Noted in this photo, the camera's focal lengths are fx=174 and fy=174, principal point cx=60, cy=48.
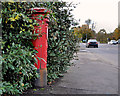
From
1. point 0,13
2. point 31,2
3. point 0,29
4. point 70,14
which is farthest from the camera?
point 70,14

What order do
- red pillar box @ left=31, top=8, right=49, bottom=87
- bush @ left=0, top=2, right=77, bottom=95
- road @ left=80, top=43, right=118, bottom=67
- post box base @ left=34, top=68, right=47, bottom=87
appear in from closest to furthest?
bush @ left=0, top=2, right=77, bottom=95
red pillar box @ left=31, top=8, right=49, bottom=87
post box base @ left=34, top=68, right=47, bottom=87
road @ left=80, top=43, right=118, bottom=67

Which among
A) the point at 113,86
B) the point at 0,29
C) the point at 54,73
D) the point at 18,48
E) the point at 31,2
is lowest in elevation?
Result: the point at 113,86

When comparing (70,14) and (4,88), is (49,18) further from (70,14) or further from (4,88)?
(4,88)

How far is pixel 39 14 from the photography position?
397 centimetres

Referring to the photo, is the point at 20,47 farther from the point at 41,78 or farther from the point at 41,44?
the point at 41,78

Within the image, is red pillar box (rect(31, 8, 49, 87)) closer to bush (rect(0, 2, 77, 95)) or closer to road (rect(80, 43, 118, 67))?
bush (rect(0, 2, 77, 95))

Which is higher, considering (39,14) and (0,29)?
(39,14)

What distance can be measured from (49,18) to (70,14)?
1.08 meters

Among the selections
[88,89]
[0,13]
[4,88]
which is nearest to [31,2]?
[0,13]

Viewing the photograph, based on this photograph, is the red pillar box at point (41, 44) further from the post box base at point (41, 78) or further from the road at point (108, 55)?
the road at point (108, 55)

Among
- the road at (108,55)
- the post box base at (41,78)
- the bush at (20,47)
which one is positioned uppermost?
the bush at (20,47)

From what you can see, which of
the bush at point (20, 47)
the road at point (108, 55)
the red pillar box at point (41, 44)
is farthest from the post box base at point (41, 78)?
the road at point (108, 55)

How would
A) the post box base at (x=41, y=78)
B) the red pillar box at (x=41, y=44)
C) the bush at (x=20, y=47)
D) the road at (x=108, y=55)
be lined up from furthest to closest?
the road at (x=108, y=55)
the post box base at (x=41, y=78)
the red pillar box at (x=41, y=44)
the bush at (x=20, y=47)

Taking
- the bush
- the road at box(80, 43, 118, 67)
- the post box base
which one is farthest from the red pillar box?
the road at box(80, 43, 118, 67)
